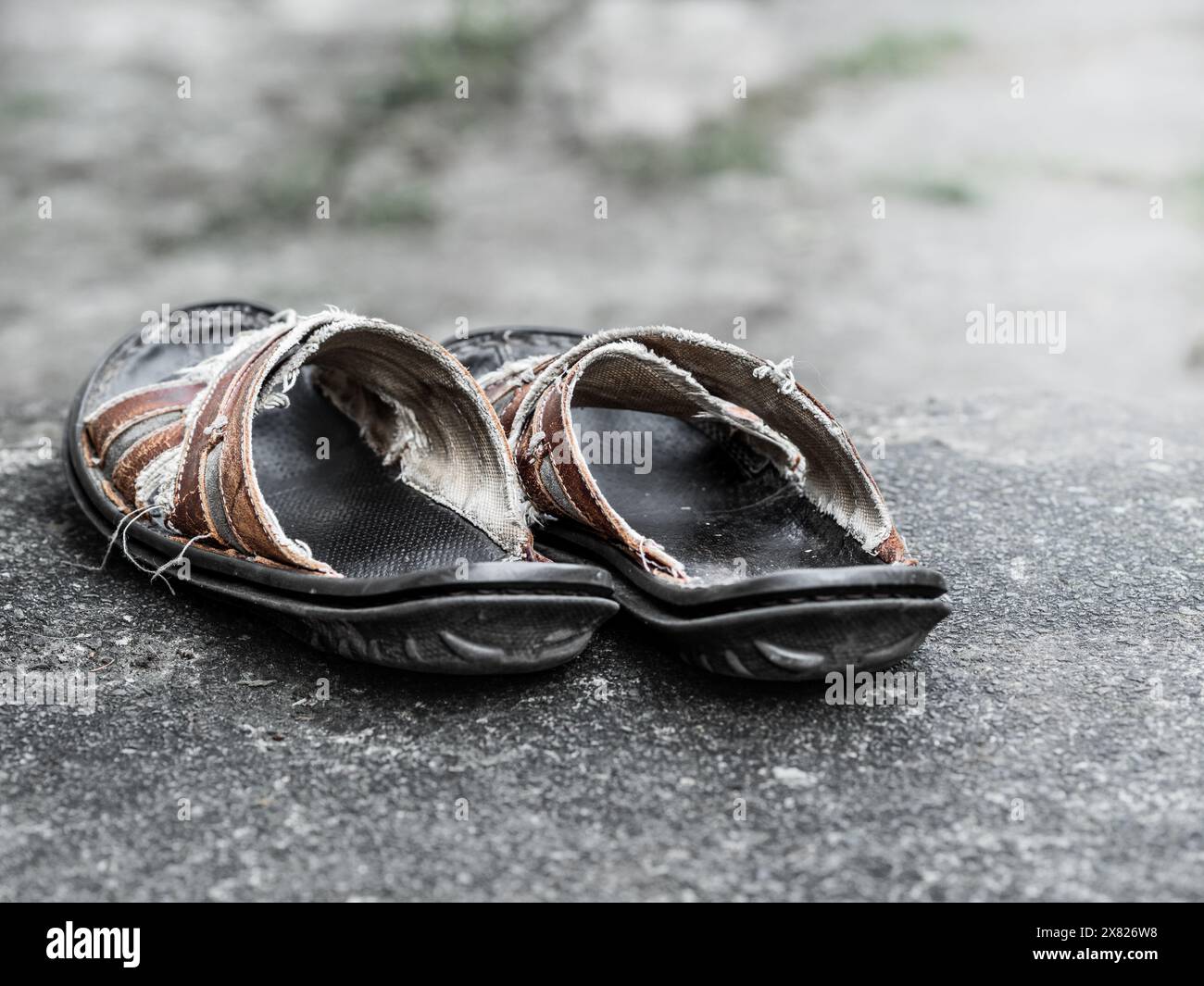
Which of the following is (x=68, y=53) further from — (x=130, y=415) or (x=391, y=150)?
(x=130, y=415)

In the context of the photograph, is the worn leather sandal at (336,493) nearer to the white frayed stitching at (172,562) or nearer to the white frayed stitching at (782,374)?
the white frayed stitching at (172,562)

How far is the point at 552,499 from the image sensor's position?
1.99 m

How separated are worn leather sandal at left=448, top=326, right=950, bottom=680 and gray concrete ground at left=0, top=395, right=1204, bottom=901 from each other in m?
0.13

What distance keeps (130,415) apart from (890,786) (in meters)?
1.40

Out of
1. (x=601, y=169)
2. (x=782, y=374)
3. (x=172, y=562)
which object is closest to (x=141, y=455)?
(x=172, y=562)

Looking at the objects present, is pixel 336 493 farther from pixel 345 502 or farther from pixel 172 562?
pixel 172 562

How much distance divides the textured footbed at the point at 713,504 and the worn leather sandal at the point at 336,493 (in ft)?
0.85

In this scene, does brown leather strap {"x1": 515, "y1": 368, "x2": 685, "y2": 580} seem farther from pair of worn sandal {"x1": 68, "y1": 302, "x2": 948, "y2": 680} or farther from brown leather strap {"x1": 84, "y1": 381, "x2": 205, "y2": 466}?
brown leather strap {"x1": 84, "y1": 381, "x2": 205, "y2": 466}

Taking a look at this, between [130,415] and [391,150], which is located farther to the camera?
[391,150]

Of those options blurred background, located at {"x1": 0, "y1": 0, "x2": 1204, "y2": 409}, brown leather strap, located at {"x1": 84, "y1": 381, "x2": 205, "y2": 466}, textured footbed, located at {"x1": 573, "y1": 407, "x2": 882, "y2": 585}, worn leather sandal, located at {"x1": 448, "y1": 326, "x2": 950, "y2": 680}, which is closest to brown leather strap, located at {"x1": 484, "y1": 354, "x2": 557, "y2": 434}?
worn leather sandal, located at {"x1": 448, "y1": 326, "x2": 950, "y2": 680}

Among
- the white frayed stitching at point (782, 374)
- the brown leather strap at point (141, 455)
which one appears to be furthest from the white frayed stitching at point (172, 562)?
the white frayed stitching at point (782, 374)

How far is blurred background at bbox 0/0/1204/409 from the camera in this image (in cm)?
473
